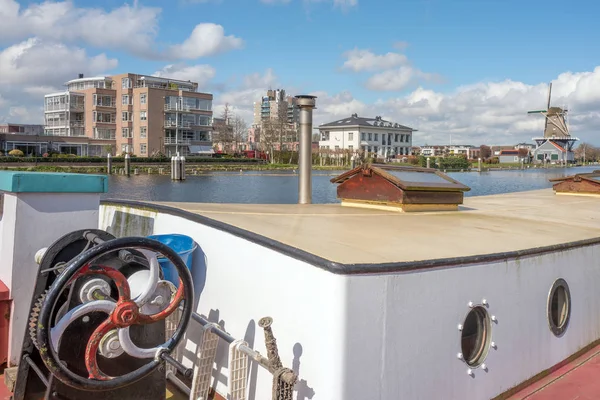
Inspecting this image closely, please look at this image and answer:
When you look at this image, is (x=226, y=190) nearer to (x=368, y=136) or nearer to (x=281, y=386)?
(x=281, y=386)

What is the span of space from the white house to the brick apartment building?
93.2 ft

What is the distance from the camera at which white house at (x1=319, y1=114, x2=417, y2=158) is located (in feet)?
322

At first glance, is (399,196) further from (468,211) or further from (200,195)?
(200,195)

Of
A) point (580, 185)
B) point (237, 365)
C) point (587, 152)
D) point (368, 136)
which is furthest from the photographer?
point (587, 152)

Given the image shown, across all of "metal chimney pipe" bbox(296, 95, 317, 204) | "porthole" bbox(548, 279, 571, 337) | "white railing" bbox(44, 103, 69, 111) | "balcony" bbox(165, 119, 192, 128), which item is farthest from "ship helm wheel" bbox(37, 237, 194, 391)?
"white railing" bbox(44, 103, 69, 111)

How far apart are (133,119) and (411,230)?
76.7m

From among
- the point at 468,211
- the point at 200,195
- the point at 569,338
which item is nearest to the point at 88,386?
the point at 569,338

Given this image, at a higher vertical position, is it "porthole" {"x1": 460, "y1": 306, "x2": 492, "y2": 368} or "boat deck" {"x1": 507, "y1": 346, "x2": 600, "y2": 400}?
"porthole" {"x1": 460, "y1": 306, "x2": 492, "y2": 368}

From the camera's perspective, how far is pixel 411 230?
492 centimetres

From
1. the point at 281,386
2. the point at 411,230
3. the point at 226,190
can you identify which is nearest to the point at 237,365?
the point at 281,386

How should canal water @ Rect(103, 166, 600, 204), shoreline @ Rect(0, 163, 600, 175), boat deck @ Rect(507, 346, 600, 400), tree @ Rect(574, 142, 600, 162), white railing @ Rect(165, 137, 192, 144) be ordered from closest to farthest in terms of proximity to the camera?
boat deck @ Rect(507, 346, 600, 400)
canal water @ Rect(103, 166, 600, 204)
shoreline @ Rect(0, 163, 600, 175)
white railing @ Rect(165, 137, 192, 144)
tree @ Rect(574, 142, 600, 162)

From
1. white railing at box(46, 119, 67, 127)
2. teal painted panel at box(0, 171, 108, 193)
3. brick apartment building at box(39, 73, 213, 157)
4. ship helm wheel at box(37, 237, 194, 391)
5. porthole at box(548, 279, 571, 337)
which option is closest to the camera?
ship helm wheel at box(37, 237, 194, 391)

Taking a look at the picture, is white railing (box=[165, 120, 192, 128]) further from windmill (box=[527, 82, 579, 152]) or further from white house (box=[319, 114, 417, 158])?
windmill (box=[527, 82, 579, 152])

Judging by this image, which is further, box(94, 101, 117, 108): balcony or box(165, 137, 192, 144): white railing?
box(165, 137, 192, 144): white railing
